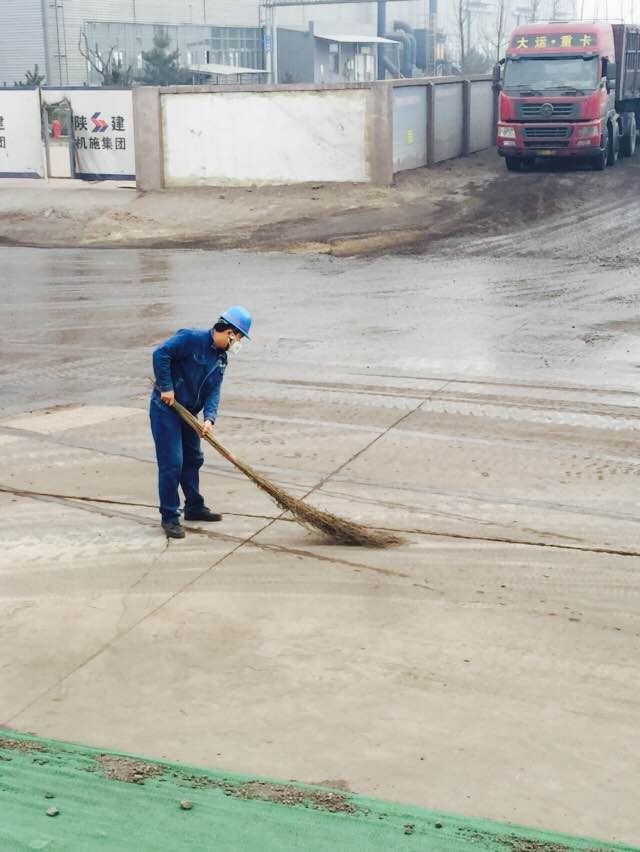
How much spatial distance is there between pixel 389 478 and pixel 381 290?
872 centimetres

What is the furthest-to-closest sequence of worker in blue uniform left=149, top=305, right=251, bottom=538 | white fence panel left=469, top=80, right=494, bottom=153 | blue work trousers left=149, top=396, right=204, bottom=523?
white fence panel left=469, top=80, right=494, bottom=153 → blue work trousers left=149, top=396, right=204, bottom=523 → worker in blue uniform left=149, top=305, right=251, bottom=538

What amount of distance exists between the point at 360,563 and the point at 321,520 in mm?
430

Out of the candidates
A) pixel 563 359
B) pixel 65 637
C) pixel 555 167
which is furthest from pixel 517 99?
pixel 65 637

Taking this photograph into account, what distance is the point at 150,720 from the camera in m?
5.77

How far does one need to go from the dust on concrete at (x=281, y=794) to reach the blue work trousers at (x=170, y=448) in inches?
125

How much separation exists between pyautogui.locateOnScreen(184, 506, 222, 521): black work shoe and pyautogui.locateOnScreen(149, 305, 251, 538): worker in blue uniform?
0.23m

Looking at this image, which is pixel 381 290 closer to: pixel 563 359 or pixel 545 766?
pixel 563 359

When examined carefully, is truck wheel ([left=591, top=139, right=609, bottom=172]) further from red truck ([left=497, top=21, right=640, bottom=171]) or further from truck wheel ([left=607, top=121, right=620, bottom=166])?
red truck ([left=497, top=21, right=640, bottom=171])

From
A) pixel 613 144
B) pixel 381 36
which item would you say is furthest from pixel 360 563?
pixel 381 36

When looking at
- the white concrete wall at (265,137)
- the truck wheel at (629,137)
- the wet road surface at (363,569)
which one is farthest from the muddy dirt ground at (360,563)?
the truck wheel at (629,137)

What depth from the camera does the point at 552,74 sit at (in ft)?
90.4

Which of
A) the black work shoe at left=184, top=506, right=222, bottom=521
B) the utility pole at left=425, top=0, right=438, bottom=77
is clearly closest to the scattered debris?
the black work shoe at left=184, top=506, right=222, bottom=521

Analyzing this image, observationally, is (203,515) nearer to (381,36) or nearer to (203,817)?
(203,817)

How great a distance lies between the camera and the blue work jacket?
313 inches
